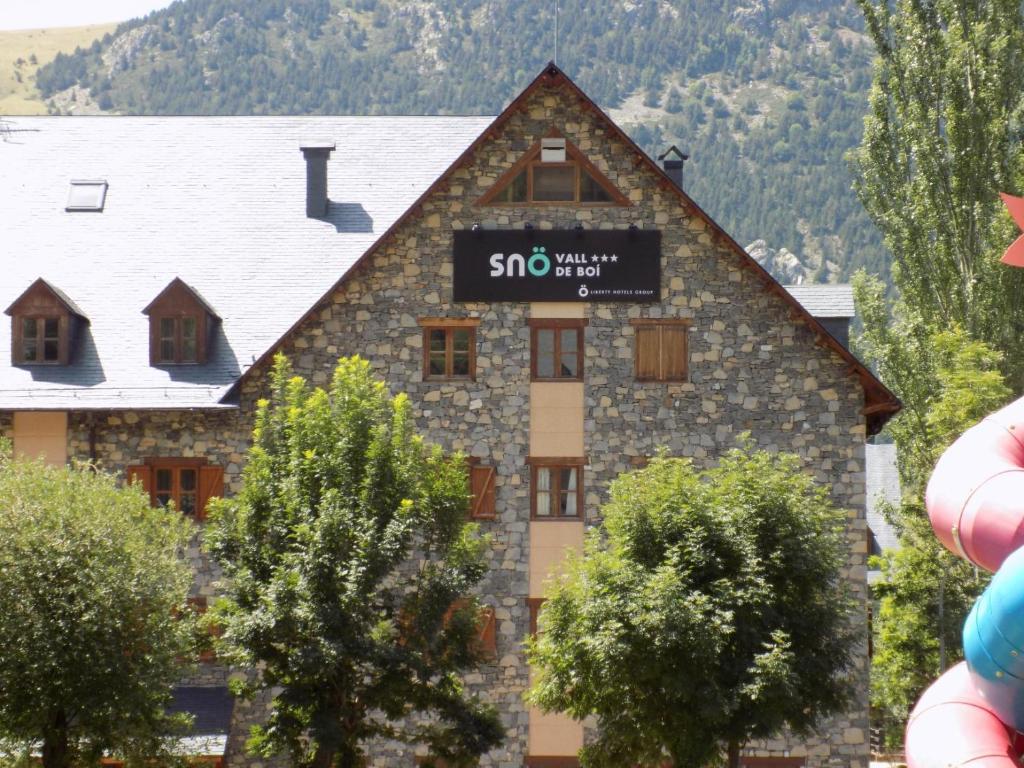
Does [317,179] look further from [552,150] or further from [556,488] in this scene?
[556,488]

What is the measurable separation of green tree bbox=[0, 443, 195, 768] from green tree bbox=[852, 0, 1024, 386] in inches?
741

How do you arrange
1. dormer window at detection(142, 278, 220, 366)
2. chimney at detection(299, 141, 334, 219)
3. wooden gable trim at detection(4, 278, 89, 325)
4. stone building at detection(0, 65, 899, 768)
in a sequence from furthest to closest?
chimney at detection(299, 141, 334, 219) → dormer window at detection(142, 278, 220, 366) → wooden gable trim at detection(4, 278, 89, 325) → stone building at detection(0, 65, 899, 768)

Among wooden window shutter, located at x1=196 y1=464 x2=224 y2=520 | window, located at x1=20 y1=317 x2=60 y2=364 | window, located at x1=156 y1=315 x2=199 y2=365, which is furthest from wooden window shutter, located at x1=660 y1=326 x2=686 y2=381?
window, located at x1=20 y1=317 x2=60 y2=364

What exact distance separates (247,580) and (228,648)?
1.07 metres

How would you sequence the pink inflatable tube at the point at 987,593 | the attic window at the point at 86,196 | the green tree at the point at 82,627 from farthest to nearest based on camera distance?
the attic window at the point at 86,196
the green tree at the point at 82,627
the pink inflatable tube at the point at 987,593

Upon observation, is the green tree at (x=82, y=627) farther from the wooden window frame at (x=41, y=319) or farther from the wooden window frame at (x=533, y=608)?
the wooden window frame at (x=533, y=608)

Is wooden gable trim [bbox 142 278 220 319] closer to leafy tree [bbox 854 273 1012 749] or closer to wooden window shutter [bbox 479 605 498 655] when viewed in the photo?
wooden window shutter [bbox 479 605 498 655]

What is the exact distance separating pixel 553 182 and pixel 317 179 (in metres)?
6.73

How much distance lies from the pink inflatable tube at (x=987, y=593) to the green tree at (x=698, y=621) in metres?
5.22

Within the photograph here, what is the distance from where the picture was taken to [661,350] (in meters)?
34.8

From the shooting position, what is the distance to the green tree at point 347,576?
27203mm

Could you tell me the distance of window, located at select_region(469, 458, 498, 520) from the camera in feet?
113

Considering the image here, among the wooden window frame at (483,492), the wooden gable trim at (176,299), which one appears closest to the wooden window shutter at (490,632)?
the wooden window frame at (483,492)

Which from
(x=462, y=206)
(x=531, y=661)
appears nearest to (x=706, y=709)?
(x=531, y=661)
